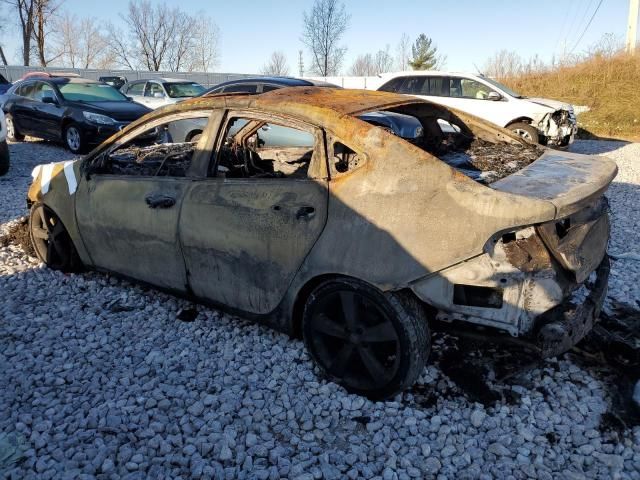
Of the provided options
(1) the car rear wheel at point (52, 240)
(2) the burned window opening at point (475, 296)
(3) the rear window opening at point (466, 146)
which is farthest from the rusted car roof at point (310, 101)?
(1) the car rear wheel at point (52, 240)

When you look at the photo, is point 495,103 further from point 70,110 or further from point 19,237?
point 19,237

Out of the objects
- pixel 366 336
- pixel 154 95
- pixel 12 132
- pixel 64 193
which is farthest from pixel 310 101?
pixel 12 132

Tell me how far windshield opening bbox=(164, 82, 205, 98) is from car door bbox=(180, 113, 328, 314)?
10.2 m

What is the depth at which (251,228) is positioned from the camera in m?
2.83

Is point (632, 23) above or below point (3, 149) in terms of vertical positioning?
above

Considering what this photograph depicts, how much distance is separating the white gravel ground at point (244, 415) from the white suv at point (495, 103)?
28.8 ft

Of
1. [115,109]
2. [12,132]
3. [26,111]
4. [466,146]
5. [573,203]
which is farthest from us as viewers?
[12,132]

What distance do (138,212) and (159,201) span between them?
24cm

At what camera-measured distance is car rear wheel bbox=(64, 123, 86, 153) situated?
10.2m

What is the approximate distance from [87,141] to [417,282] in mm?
9738

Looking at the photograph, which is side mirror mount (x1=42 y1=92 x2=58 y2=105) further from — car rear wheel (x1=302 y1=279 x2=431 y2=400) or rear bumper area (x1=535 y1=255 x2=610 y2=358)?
rear bumper area (x1=535 y1=255 x2=610 y2=358)

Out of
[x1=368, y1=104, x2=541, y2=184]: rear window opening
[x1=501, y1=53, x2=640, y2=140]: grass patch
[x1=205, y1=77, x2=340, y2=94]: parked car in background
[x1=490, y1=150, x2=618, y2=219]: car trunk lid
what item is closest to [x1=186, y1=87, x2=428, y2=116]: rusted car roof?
[x1=368, y1=104, x2=541, y2=184]: rear window opening

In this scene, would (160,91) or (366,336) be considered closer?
(366,336)

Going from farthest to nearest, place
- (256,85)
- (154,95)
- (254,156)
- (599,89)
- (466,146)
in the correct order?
1. (599,89)
2. (154,95)
3. (256,85)
4. (254,156)
5. (466,146)
